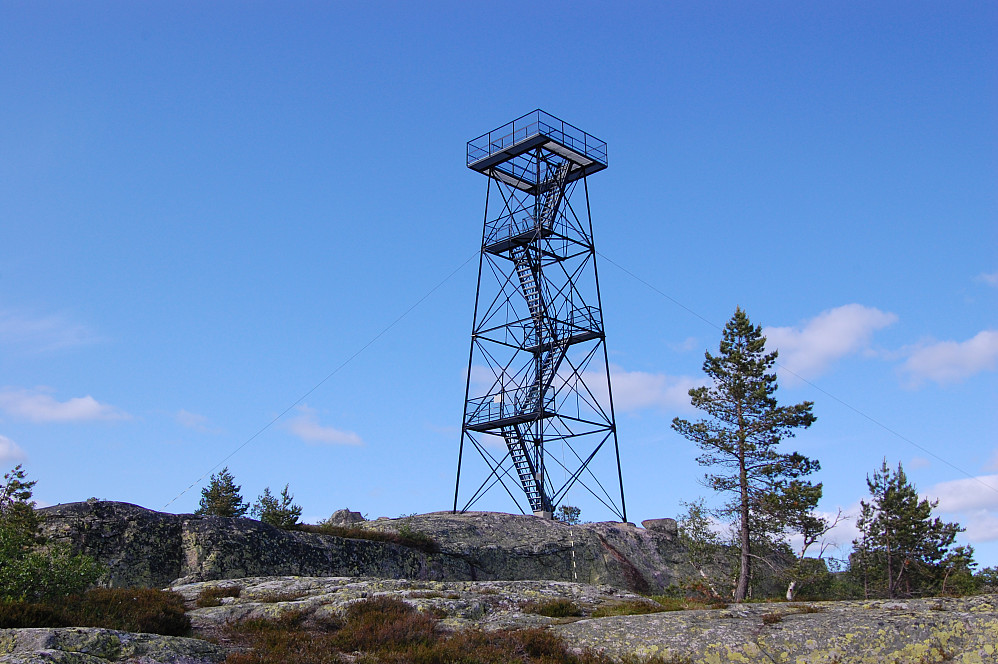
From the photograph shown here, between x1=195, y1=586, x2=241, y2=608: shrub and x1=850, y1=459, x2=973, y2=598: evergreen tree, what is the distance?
1392 inches

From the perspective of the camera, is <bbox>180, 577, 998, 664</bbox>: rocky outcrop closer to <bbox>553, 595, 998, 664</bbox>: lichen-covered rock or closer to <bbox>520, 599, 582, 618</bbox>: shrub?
<bbox>553, 595, 998, 664</bbox>: lichen-covered rock

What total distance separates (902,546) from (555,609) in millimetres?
34160

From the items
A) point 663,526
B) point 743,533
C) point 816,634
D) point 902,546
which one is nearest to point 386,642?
point 816,634

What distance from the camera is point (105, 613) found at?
47.9ft

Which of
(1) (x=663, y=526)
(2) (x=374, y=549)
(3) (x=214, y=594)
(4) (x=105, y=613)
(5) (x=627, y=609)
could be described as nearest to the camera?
(4) (x=105, y=613)

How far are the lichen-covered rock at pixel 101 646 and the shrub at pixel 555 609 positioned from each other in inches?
252

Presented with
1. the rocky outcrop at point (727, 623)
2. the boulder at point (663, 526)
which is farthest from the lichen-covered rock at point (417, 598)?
the boulder at point (663, 526)

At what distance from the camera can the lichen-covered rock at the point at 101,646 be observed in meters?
11.0

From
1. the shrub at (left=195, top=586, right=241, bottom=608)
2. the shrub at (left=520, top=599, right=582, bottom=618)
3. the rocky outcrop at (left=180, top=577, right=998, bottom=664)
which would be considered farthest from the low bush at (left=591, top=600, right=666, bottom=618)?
the shrub at (left=195, top=586, right=241, bottom=608)

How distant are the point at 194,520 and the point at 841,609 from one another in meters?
16.9

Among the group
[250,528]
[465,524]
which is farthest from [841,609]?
[465,524]

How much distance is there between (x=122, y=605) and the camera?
1512 cm

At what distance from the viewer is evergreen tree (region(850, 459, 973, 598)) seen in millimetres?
43688

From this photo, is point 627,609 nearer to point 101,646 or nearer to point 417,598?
point 417,598
